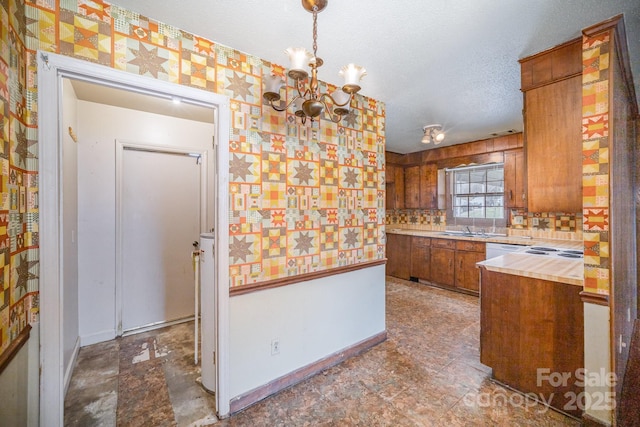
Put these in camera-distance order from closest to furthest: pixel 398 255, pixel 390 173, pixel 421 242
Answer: pixel 421 242
pixel 398 255
pixel 390 173

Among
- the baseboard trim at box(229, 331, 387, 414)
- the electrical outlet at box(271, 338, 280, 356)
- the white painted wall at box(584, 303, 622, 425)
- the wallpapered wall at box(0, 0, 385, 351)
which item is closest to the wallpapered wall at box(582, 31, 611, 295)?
the white painted wall at box(584, 303, 622, 425)

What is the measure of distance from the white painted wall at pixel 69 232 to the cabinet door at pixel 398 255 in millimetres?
4437

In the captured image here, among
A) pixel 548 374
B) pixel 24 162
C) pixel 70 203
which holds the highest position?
pixel 24 162

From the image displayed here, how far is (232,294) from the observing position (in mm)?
1814

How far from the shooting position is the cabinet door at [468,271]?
13.6 feet

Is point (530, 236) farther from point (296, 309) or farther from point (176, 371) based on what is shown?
point (176, 371)

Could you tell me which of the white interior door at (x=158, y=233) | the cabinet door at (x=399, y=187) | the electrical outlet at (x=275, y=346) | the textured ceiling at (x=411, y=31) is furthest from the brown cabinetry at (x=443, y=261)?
the white interior door at (x=158, y=233)

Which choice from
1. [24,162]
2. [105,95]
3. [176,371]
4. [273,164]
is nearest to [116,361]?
[176,371]

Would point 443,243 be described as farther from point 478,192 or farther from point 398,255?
point 478,192

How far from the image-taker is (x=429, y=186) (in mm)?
5227

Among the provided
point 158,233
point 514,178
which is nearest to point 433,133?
point 514,178

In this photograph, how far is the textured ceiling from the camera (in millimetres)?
1471

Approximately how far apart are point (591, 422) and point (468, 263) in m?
2.83

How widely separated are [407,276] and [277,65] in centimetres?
442
